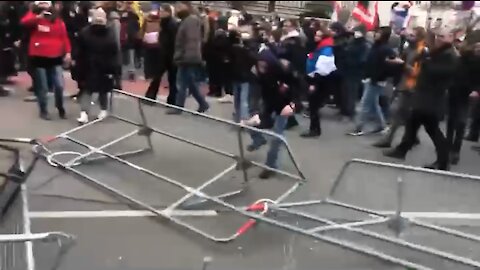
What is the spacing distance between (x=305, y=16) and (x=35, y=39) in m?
4.93

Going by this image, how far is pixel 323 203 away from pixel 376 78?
4311mm

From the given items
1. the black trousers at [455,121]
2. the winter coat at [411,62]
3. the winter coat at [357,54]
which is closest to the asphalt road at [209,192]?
the black trousers at [455,121]

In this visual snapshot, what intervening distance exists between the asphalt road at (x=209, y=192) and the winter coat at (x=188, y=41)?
2.43m

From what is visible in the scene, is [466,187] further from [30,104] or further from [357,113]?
[30,104]

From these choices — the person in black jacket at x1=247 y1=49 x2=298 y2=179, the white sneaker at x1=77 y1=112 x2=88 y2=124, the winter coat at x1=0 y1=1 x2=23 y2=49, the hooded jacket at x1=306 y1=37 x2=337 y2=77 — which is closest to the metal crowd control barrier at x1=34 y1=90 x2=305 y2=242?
the person in black jacket at x1=247 y1=49 x2=298 y2=179

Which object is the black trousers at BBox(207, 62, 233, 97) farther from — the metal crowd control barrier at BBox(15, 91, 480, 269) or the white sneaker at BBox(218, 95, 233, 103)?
the metal crowd control barrier at BBox(15, 91, 480, 269)

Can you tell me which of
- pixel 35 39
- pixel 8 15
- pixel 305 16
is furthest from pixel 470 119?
pixel 8 15

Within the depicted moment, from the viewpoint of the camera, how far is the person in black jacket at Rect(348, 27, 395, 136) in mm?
10094

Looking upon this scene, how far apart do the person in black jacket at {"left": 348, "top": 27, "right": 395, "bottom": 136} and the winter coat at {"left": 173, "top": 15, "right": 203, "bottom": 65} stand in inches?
97.5

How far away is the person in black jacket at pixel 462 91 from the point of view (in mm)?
8922

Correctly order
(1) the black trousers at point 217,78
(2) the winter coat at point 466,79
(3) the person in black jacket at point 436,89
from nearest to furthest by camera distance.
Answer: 1. (3) the person in black jacket at point 436,89
2. (2) the winter coat at point 466,79
3. (1) the black trousers at point 217,78

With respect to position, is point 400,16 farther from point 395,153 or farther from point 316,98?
point 395,153

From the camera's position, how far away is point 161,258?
5.79 m

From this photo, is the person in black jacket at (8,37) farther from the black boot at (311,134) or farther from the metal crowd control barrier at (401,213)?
the metal crowd control barrier at (401,213)
